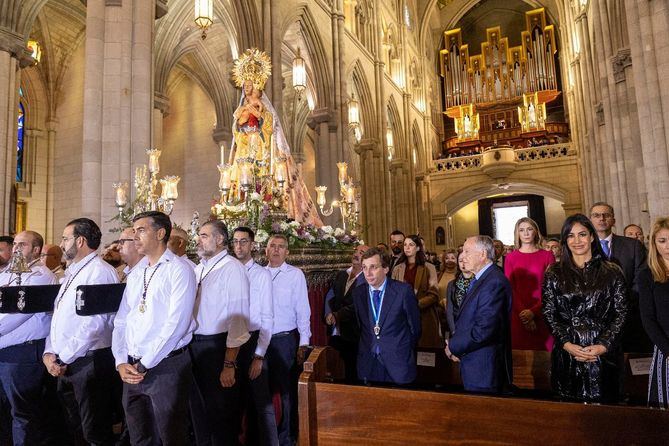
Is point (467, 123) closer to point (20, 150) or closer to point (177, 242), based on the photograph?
point (20, 150)

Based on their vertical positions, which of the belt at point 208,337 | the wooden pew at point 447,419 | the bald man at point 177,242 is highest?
the bald man at point 177,242

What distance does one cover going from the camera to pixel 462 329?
2.50 m

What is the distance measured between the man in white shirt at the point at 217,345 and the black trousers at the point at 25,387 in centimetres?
104

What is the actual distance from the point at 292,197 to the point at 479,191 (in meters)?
17.9

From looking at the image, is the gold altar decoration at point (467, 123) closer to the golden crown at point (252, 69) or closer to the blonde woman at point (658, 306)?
the golden crown at point (252, 69)

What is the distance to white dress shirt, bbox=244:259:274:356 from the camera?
3.04m

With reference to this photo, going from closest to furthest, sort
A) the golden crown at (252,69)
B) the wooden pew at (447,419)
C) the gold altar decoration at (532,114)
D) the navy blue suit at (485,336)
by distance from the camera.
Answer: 1. the wooden pew at (447,419)
2. the navy blue suit at (485,336)
3. the golden crown at (252,69)
4. the gold altar decoration at (532,114)

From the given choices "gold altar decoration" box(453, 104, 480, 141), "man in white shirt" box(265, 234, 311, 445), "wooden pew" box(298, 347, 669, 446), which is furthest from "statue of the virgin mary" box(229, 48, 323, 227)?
"gold altar decoration" box(453, 104, 480, 141)

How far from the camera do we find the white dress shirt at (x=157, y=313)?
230 cm

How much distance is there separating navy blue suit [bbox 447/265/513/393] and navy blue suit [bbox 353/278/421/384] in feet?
1.16

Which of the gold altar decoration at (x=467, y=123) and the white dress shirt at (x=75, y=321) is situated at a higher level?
the gold altar decoration at (x=467, y=123)

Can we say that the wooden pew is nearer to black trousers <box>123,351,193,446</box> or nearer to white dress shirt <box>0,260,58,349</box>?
black trousers <box>123,351,193,446</box>

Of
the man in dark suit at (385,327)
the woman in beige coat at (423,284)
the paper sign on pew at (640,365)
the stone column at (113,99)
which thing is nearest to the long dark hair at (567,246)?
the paper sign on pew at (640,365)

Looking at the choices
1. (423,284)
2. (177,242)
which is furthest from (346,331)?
(177,242)
